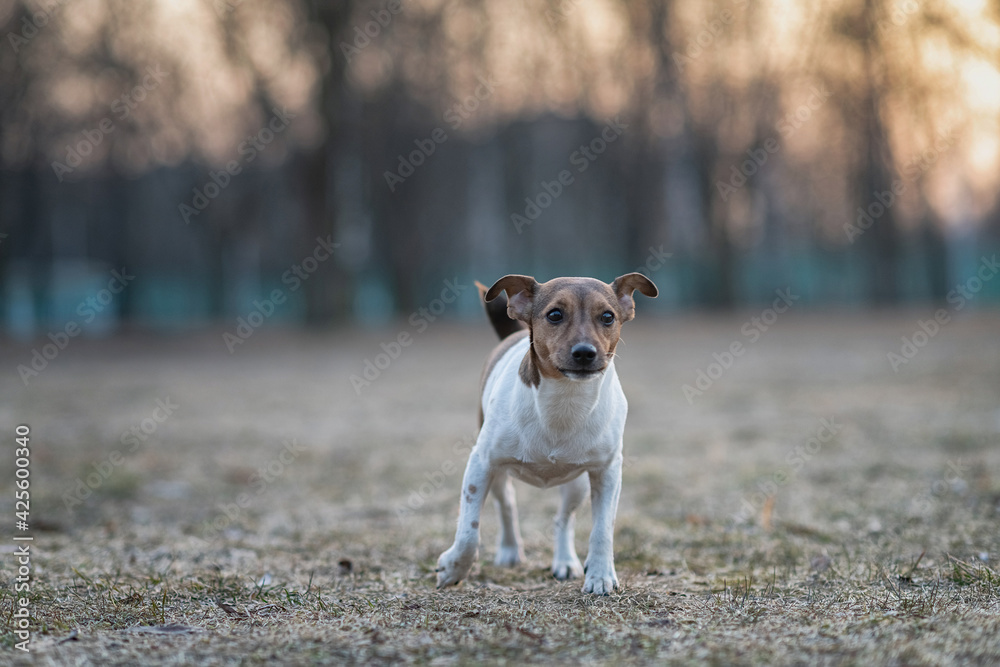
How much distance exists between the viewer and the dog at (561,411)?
3.83m

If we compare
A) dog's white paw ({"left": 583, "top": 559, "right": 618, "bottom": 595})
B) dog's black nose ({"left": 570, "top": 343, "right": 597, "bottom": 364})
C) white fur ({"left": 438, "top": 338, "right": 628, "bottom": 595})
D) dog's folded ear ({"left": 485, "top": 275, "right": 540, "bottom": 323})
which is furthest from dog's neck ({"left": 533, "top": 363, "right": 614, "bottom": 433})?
dog's white paw ({"left": 583, "top": 559, "right": 618, "bottom": 595})

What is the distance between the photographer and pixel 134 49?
24609 mm

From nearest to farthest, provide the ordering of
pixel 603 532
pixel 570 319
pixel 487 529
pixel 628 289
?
pixel 570 319 < pixel 603 532 < pixel 628 289 < pixel 487 529

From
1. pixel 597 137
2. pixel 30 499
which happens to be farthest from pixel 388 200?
pixel 30 499

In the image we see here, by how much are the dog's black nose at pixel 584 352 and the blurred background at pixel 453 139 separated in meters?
12.1

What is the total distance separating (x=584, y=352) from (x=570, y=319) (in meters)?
0.22

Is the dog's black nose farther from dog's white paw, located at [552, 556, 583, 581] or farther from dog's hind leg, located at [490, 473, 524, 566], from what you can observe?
dog's white paw, located at [552, 556, 583, 581]

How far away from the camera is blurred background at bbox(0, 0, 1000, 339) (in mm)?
24562

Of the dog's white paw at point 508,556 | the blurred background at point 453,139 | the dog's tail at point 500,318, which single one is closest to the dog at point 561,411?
the dog's white paw at point 508,556

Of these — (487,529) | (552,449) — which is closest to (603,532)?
(552,449)

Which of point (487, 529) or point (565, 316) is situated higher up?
point (565, 316)

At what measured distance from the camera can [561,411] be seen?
154 inches

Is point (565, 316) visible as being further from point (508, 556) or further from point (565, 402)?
point (508, 556)

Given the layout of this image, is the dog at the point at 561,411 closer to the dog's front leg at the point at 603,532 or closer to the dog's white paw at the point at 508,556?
the dog's front leg at the point at 603,532
